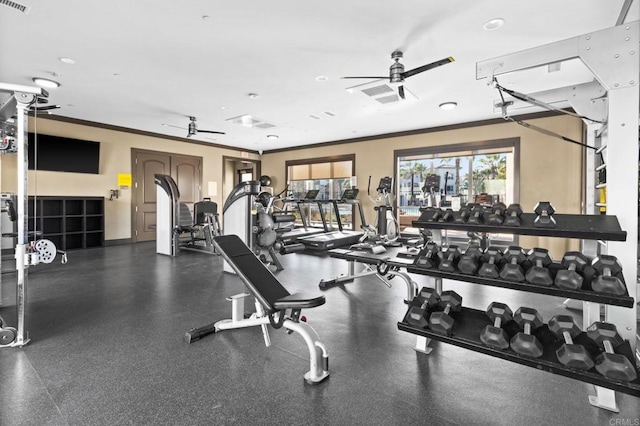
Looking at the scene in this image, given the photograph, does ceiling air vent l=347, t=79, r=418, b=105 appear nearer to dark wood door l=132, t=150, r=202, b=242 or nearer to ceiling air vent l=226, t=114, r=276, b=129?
ceiling air vent l=226, t=114, r=276, b=129

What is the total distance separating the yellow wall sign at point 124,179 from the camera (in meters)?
7.27

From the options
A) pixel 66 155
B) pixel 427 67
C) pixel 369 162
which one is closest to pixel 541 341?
pixel 427 67

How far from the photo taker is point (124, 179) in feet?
24.1

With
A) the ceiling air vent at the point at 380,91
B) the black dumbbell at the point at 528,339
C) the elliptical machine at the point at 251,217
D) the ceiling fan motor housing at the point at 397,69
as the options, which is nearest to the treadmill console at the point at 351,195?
the ceiling air vent at the point at 380,91

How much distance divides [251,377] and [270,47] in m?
3.15

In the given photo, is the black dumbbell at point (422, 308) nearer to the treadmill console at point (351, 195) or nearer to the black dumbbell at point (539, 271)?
the black dumbbell at point (539, 271)

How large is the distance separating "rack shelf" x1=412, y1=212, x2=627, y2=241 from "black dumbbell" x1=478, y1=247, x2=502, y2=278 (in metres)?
0.14

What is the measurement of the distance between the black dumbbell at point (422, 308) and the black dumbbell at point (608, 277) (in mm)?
774

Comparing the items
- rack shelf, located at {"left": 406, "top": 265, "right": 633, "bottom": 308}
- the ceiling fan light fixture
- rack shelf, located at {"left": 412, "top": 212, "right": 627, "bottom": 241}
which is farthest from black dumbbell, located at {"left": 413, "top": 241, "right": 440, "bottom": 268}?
the ceiling fan light fixture

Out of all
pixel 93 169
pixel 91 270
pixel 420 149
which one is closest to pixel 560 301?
pixel 420 149

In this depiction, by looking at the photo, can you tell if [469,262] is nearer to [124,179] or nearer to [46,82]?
[46,82]

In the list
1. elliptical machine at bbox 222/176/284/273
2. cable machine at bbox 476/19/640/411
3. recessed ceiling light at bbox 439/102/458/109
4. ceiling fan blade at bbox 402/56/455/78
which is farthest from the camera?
recessed ceiling light at bbox 439/102/458/109

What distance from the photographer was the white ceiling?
9.10 feet

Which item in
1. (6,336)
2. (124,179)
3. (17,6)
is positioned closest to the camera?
(6,336)
